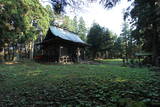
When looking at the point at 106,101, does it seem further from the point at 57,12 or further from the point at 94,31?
the point at 94,31

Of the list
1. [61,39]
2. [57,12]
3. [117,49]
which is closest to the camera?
[57,12]

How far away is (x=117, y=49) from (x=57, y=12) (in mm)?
41790

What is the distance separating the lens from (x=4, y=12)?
12.3 metres

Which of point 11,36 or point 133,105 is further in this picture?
point 11,36

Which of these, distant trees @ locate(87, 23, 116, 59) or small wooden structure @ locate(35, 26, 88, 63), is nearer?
small wooden structure @ locate(35, 26, 88, 63)

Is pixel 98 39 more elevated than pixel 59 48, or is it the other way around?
pixel 98 39

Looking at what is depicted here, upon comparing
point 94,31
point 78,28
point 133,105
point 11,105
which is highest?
point 78,28

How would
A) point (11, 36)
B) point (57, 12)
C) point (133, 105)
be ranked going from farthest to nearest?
point (11, 36) < point (57, 12) < point (133, 105)

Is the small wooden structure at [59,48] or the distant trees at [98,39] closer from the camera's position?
the small wooden structure at [59,48]

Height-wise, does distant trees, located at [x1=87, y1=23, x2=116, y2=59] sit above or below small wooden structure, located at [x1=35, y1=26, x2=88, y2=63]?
above

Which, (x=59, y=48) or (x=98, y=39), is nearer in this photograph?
(x=59, y=48)

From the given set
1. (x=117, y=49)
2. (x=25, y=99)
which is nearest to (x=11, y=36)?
(x=25, y=99)

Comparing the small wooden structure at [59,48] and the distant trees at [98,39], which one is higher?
the distant trees at [98,39]

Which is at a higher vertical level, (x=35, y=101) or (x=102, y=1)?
(x=102, y=1)
